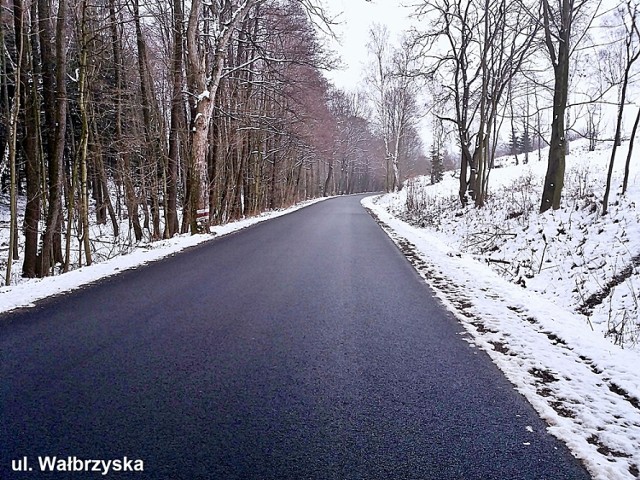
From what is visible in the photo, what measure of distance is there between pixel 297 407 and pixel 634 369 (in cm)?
278

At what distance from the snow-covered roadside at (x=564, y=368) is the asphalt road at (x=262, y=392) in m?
0.15

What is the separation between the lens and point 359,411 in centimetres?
278

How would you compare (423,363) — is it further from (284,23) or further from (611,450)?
(284,23)

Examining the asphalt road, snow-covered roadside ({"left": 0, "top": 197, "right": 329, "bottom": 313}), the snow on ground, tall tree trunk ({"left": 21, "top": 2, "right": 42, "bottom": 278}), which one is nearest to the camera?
the asphalt road

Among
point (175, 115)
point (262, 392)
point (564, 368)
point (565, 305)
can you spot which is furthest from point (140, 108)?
point (564, 368)

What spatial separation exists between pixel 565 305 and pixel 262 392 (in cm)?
556

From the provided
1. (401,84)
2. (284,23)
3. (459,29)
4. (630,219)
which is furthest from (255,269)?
(401,84)

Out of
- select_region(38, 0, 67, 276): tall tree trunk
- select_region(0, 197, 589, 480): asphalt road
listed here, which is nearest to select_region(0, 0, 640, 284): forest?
select_region(38, 0, 67, 276): tall tree trunk

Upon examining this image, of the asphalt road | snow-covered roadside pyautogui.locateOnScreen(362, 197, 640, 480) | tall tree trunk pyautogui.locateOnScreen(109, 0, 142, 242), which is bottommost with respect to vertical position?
the asphalt road

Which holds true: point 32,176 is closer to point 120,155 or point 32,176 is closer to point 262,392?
point 120,155

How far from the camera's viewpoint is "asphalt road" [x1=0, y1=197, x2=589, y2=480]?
2275 mm

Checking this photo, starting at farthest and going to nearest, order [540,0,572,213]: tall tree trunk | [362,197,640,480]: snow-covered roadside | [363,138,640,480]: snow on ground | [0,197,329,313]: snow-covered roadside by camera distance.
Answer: [540,0,572,213]: tall tree trunk < [0,197,329,313]: snow-covered roadside < [363,138,640,480]: snow on ground < [362,197,640,480]: snow-covered roadside

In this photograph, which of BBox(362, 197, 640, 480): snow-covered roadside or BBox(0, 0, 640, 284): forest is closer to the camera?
BBox(362, 197, 640, 480): snow-covered roadside

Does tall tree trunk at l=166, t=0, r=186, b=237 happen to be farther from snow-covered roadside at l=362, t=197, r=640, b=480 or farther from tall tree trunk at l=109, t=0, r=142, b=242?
snow-covered roadside at l=362, t=197, r=640, b=480
